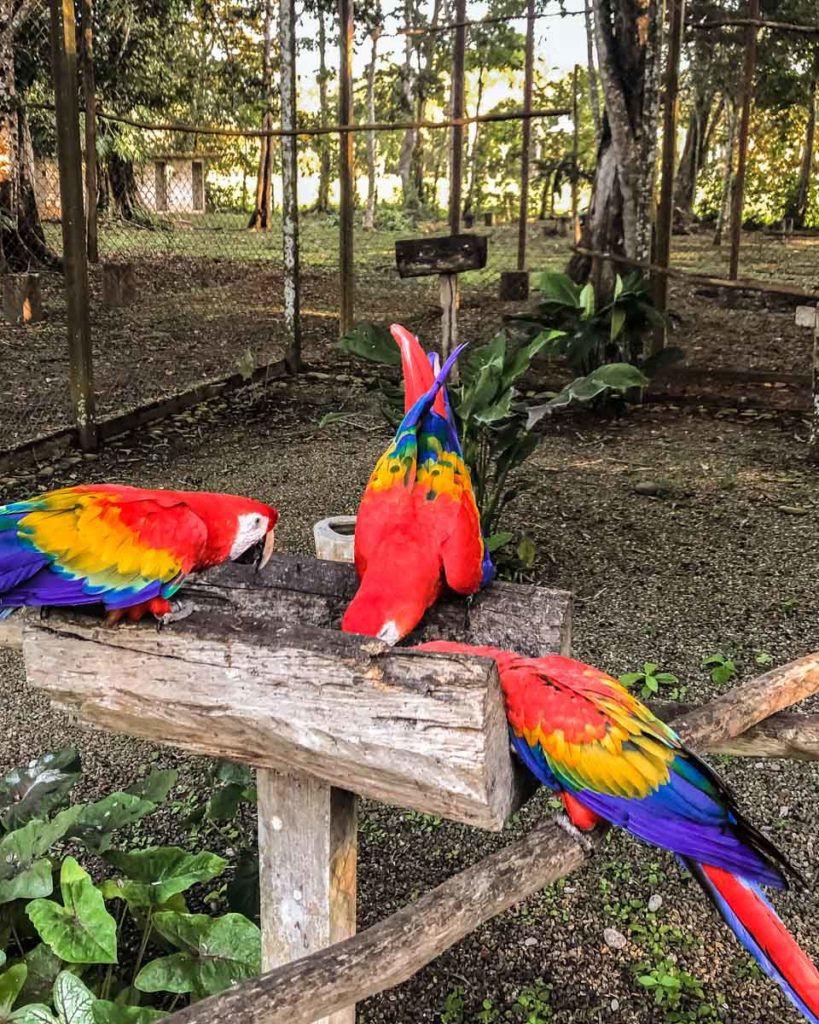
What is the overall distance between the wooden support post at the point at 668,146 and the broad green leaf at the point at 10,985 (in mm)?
4663

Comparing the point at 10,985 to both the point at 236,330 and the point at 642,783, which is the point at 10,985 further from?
the point at 236,330

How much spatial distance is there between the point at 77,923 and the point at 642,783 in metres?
1.02

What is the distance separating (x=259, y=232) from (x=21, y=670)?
21.0 ft

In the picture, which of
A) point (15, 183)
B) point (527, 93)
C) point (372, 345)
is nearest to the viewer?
point (372, 345)

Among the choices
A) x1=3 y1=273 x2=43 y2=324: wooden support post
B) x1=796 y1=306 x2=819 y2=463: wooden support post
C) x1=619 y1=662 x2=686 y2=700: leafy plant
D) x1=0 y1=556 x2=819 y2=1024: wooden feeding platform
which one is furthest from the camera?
x1=3 y1=273 x2=43 y2=324: wooden support post

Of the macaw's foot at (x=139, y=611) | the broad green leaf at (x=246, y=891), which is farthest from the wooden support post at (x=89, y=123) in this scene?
the macaw's foot at (x=139, y=611)

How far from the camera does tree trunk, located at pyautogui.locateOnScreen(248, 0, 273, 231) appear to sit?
9.67m

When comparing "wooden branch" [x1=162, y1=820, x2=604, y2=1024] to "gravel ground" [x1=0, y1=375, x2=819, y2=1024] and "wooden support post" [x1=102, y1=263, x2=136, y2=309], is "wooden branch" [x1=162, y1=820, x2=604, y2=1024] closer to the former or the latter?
"gravel ground" [x1=0, y1=375, x2=819, y2=1024]

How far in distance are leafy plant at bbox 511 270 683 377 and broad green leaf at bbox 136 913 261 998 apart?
390cm

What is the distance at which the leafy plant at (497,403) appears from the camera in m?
3.17

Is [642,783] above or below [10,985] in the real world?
above

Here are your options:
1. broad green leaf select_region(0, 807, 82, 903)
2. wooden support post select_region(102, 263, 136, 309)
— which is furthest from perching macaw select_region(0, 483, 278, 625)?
wooden support post select_region(102, 263, 136, 309)

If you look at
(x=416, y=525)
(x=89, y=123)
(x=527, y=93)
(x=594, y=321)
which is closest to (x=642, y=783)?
(x=416, y=525)

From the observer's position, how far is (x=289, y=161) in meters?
5.82
